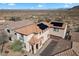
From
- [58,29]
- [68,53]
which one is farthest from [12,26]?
[68,53]

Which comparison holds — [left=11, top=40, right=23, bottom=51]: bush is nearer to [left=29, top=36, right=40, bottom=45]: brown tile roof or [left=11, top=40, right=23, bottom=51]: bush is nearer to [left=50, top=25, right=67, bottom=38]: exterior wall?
[left=29, top=36, right=40, bottom=45]: brown tile roof

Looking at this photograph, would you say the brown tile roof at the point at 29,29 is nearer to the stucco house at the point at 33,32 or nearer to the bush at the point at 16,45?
the stucco house at the point at 33,32

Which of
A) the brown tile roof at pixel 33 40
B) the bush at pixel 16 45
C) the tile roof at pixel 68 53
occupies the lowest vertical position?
the tile roof at pixel 68 53

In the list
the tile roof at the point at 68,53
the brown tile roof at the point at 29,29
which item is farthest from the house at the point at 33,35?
the tile roof at the point at 68,53

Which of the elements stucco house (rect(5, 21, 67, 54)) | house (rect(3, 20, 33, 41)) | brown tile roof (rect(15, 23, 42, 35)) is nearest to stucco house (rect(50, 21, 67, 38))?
stucco house (rect(5, 21, 67, 54))

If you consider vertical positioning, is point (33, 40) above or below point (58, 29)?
below

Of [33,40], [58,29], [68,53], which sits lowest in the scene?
[68,53]

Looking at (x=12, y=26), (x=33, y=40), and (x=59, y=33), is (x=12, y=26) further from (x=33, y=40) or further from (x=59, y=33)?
(x=59, y=33)

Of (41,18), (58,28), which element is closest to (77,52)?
(58,28)
